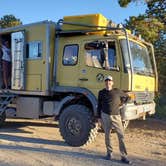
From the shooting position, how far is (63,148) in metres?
10.4

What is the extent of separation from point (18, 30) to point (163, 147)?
5508 millimetres

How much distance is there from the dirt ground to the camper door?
1.55 m

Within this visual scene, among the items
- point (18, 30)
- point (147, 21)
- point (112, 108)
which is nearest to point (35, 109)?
point (18, 30)

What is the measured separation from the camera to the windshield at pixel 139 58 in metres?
10.5

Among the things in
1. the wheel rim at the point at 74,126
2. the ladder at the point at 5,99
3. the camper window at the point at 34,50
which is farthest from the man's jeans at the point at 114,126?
the ladder at the point at 5,99

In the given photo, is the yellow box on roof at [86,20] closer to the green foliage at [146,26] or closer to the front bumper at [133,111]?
→ the front bumper at [133,111]

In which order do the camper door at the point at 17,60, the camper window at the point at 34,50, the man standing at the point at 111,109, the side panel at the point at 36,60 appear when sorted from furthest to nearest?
the camper door at the point at 17,60, the camper window at the point at 34,50, the side panel at the point at 36,60, the man standing at the point at 111,109

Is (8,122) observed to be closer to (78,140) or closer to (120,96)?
(78,140)

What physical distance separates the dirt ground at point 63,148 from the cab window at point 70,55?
220cm

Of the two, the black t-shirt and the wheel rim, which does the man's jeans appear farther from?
the wheel rim

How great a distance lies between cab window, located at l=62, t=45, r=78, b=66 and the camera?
37.0 feet

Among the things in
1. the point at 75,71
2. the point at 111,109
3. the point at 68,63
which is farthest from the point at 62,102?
the point at 111,109

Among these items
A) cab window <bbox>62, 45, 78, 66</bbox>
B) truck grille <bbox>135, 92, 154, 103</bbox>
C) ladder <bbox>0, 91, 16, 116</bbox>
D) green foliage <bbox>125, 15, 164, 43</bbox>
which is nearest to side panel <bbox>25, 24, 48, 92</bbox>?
cab window <bbox>62, 45, 78, 66</bbox>

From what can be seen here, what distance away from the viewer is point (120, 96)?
29.8 feet
